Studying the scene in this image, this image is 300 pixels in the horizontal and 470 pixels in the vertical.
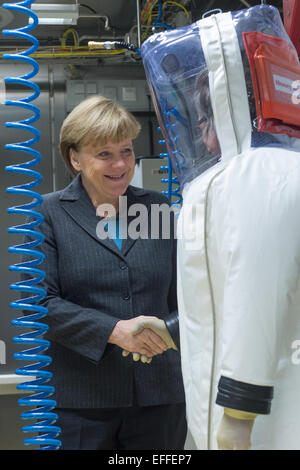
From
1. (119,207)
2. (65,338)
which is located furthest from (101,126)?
(65,338)

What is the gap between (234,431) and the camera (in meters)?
0.88

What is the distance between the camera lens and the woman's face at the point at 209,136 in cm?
101

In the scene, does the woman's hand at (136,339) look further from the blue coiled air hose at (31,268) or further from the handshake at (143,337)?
the blue coiled air hose at (31,268)

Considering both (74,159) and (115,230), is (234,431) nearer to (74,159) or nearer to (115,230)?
(115,230)

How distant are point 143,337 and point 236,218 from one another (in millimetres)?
530

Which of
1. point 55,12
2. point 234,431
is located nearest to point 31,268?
point 234,431

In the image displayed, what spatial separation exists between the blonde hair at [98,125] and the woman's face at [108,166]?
0.02 metres

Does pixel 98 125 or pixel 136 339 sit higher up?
pixel 98 125

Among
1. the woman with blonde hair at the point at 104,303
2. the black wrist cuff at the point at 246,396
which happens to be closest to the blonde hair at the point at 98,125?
the woman with blonde hair at the point at 104,303

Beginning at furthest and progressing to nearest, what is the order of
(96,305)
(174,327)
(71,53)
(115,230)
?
(71,53), (115,230), (96,305), (174,327)

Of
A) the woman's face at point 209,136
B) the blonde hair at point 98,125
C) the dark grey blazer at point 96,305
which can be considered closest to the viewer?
the woman's face at point 209,136

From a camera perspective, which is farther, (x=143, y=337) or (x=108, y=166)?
Result: (x=108, y=166)

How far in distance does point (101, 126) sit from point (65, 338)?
1.83 ft

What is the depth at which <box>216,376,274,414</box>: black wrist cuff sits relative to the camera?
855mm
